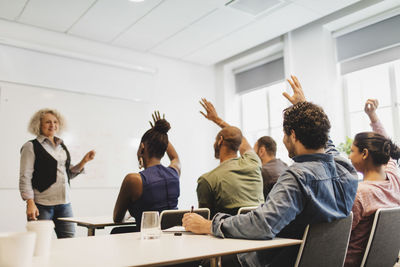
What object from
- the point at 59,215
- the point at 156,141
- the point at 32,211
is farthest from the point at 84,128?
the point at 156,141

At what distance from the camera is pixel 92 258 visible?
105 centimetres

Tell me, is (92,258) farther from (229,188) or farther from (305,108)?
(229,188)

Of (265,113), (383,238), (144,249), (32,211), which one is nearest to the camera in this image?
(144,249)

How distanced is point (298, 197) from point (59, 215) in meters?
2.50

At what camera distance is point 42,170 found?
3156mm

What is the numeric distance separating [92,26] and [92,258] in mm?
3942

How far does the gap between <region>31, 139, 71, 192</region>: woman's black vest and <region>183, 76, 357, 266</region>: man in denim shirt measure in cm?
204

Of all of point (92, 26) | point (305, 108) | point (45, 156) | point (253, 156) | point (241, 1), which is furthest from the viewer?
point (92, 26)

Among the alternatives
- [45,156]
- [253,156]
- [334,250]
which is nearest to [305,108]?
[334,250]

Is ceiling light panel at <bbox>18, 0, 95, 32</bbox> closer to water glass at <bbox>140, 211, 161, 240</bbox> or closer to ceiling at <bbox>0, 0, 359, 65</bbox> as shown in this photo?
ceiling at <bbox>0, 0, 359, 65</bbox>

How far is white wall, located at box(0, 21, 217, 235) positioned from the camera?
4270 mm

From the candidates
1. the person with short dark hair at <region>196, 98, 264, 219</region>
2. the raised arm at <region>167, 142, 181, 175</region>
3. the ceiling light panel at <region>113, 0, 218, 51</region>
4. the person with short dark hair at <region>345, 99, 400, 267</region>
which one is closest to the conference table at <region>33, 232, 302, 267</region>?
the person with short dark hair at <region>345, 99, 400, 267</region>

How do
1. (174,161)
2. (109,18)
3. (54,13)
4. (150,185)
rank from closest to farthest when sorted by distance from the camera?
(150,185) → (174,161) → (54,13) → (109,18)

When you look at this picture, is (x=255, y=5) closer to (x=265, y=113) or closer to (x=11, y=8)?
(x=265, y=113)
